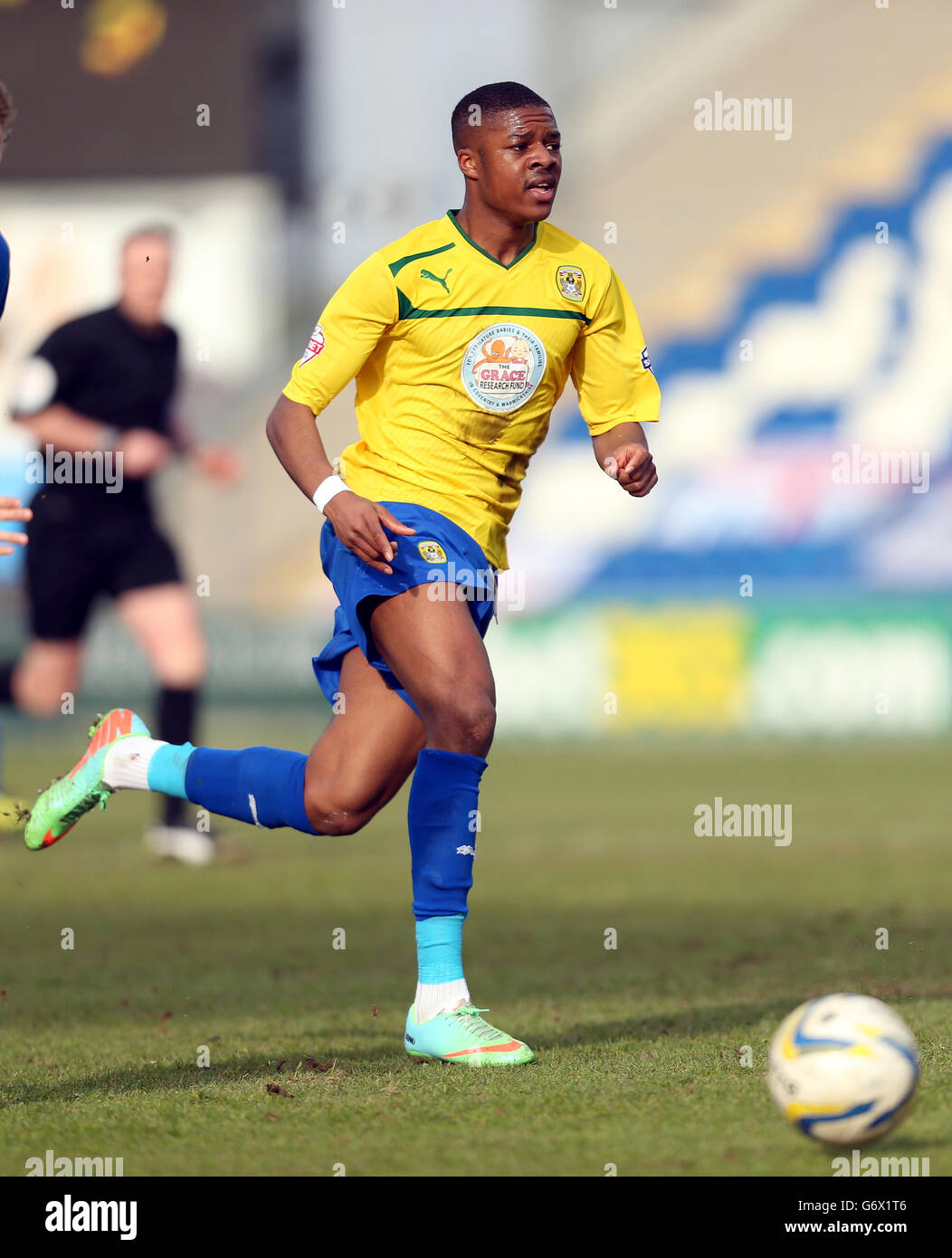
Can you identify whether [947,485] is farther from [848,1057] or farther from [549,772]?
[848,1057]

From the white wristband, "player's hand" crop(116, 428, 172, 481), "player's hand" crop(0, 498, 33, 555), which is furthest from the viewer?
"player's hand" crop(116, 428, 172, 481)

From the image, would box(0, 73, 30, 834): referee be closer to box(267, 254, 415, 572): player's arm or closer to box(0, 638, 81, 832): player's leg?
box(267, 254, 415, 572): player's arm

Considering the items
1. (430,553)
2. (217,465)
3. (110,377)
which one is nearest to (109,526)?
(217,465)

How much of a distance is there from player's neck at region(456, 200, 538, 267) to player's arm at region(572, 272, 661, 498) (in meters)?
0.26

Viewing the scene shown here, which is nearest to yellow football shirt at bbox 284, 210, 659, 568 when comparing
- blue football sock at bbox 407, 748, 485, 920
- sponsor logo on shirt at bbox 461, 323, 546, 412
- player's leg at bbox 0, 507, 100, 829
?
sponsor logo on shirt at bbox 461, 323, 546, 412

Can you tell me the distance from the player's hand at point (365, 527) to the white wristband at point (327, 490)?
3cm

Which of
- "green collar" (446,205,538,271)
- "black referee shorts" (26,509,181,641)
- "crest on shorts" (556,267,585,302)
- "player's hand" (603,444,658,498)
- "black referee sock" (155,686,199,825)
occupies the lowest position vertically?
"black referee sock" (155,686,199,825)

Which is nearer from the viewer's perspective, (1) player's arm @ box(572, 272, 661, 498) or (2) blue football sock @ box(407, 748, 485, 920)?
(2) blue football sock @ box(407, 748, 485, 920)

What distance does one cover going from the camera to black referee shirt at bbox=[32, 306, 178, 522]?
8.98 meters

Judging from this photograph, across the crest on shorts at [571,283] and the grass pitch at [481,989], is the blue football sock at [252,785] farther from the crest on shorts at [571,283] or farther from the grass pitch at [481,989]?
the crest on shorts at [571,283]

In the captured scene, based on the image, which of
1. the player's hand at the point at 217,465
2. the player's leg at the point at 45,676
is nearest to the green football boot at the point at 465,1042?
the player's leg at the point at 45,676

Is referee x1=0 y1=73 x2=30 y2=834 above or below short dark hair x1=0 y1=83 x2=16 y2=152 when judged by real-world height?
below

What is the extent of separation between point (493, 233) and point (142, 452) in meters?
4.84

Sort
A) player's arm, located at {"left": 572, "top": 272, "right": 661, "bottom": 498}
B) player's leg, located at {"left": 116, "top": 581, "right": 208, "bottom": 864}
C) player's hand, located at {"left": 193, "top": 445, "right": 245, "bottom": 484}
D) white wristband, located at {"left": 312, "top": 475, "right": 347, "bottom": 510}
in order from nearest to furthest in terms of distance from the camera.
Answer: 1. white wristband, located at {"left": 312, "top": 475, "right": 347, "bottom": 510}
2. player's arm, located at {"left": 572, "top": 272, "right": 661, "bottom": 498}
3. player's leg, located at {"left": 116, "top": 581, "right": 208, "bottom": 864}
4. player's hand, located at {"left": 193, "top": 445, "right": 245, "bottom": 484}
